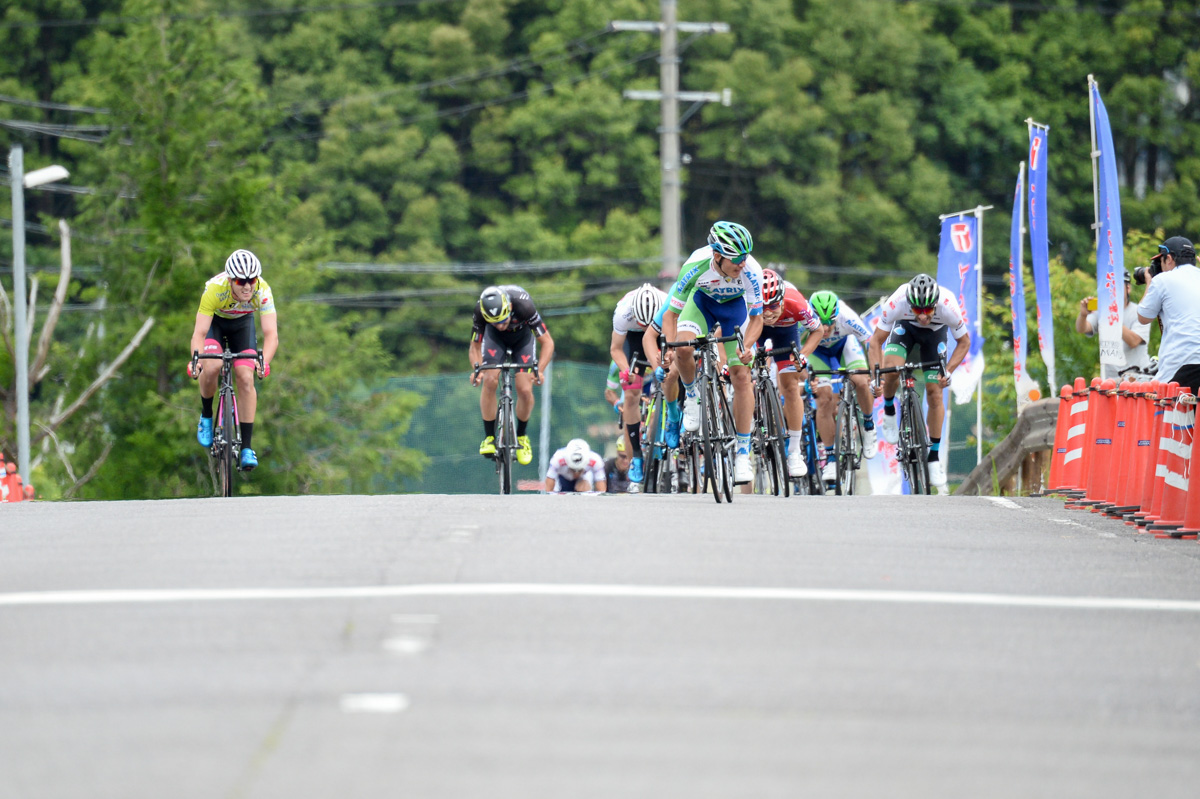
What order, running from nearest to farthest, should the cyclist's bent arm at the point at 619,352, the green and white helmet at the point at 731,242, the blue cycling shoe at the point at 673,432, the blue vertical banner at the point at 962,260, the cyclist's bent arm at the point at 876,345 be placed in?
1. the green and white helmet at the point at 731,242
2. the blue cycling shoe at the point at 673,432
3. the cyclist's bent arm at the point at 876,345
4. the cyclist's bent arm at the point at 619,352
5. the blue vertical banner at the point at 962,260

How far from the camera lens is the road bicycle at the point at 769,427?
1420 centimetres

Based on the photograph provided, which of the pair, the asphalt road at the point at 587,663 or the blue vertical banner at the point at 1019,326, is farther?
the blue vertical banner at the point at 1019,326

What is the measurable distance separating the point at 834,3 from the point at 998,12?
5830 mm

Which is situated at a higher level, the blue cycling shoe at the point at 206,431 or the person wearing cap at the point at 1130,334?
the person wearing cap at the point at 1130,334

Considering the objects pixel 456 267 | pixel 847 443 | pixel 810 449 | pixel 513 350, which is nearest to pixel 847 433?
pixel 847 443

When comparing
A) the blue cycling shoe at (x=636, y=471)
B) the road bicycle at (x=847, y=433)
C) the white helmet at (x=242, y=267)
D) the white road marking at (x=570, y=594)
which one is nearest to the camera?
the white road marking at (x=570, y=594)

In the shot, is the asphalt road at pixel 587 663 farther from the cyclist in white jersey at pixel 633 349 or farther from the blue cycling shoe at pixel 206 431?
the cyclist in white jersey at pixel 633 349

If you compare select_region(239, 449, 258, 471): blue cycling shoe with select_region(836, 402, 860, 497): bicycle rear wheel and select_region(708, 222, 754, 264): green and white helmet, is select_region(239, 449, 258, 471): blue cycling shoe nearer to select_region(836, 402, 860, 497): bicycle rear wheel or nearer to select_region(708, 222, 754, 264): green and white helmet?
select_region(708, 222, 754, 264): green and white helmet

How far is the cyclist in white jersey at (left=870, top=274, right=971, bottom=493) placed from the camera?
651 inches

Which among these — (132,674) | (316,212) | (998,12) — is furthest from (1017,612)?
(998,12)

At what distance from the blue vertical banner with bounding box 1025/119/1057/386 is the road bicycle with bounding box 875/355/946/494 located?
409 centimetres

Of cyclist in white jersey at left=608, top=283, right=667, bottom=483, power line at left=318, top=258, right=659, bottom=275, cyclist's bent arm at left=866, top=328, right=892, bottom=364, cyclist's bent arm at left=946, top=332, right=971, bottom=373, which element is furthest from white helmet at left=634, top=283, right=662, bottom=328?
power line at left=318, top=258, right=659, bottom=275

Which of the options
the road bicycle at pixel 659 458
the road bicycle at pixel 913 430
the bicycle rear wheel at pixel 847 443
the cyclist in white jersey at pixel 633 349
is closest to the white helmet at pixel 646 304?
the cyclist in white jersey at pixel 633 349

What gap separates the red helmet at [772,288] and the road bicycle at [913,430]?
1.52 meters
